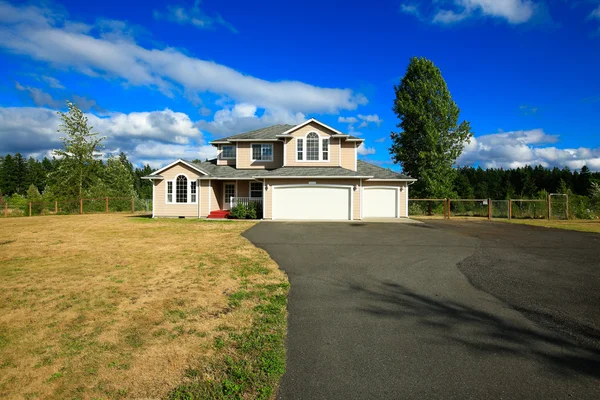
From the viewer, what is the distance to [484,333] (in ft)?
13.5

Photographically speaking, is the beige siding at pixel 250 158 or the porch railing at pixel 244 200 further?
the beige siding at pixel 250 158

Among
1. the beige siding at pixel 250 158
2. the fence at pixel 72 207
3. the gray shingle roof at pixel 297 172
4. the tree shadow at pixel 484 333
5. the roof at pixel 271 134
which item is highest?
the roof at pixel 271 134

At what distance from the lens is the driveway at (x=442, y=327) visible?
3.00 metres

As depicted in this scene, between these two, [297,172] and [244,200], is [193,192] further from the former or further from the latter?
[297,172]

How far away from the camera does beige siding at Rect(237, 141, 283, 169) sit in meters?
23.5

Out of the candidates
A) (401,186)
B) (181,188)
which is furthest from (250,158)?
(401,186)

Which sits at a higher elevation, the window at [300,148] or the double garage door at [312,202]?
the window at [300,148]

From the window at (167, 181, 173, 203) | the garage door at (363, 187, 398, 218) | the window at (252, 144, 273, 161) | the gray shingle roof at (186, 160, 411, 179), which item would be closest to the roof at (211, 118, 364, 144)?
the window at (252, 144, 273, 161)

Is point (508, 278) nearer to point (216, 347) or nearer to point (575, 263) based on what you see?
point (575, 263)

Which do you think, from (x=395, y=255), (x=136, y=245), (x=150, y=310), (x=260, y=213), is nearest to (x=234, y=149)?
(x=260, y=213)

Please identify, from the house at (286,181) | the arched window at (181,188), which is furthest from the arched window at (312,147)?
the arched window at (181,188)

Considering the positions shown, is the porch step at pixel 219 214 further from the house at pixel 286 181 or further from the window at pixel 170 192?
the window at pixel 170 192

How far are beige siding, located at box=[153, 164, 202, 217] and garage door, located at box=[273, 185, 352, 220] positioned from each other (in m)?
6.17

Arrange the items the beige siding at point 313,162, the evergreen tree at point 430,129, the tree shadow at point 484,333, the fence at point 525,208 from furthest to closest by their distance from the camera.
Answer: the evergreen tree at point 430,129 < the fence at point 525,208 < the beige siding at point 313,162 < the tree shadow at point 484,333
